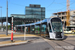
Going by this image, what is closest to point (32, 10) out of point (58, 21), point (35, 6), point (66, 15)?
point (35, 6)

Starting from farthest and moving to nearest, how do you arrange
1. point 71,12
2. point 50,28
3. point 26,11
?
point 71,12 → point 26,11 → point 50,28

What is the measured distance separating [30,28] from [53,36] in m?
32.1

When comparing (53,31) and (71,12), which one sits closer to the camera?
(53,31)

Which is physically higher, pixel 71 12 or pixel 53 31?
pixel 71 12

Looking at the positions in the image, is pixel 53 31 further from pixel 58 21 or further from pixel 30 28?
pixel 30 28

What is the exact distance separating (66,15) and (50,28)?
75.6m

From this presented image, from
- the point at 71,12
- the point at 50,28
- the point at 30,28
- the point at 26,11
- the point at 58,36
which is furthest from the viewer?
the point at 71,12

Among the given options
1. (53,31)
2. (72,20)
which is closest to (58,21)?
(53,31)

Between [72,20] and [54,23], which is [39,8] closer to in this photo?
[72,20]

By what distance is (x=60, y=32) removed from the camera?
55.9 feet

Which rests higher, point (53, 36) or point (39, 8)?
point (39, 8)

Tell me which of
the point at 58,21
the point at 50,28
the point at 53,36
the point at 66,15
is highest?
the point at 66,15

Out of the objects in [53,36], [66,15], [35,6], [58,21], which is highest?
[35,6]

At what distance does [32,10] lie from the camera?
79125 mm
